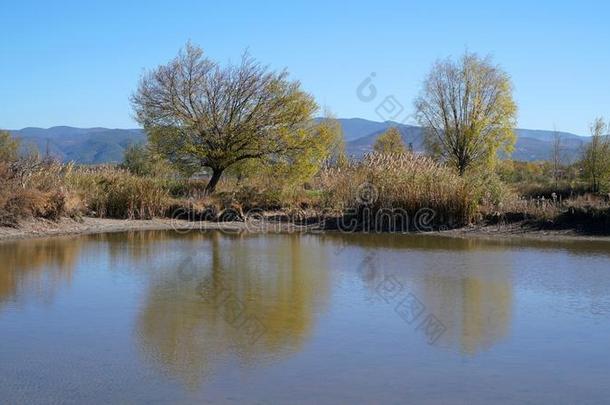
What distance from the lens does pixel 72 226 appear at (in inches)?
774

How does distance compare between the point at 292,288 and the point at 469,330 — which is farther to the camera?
the point at 292,288

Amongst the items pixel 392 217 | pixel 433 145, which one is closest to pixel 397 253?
pixel 392 217

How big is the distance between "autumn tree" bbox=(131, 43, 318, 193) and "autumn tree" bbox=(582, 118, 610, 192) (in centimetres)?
1324

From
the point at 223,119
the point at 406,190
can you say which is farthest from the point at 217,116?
the point at 406,190

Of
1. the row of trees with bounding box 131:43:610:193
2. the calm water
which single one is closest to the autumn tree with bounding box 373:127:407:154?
the row of trees with bounding box 131:43:610:193

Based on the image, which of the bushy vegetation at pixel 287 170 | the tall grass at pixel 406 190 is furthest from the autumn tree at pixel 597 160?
the tall grass at pixel 406 190

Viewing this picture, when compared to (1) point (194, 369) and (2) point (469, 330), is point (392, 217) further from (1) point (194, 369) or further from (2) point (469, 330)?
(1) point (194, 369)

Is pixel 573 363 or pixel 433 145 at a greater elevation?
pixel 433 145

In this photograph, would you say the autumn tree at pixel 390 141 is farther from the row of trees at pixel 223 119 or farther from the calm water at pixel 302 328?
the calm water at pixel 302 328

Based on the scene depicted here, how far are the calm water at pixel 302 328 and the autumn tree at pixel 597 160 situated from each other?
18071mm

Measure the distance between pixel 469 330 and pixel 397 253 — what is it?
23.3 feet

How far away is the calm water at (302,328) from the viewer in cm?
626

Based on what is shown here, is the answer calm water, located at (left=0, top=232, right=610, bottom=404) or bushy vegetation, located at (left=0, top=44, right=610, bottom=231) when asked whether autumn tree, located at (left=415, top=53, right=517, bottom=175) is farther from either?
calm water, located at (left=0, top=232, right=610, bottom=404)

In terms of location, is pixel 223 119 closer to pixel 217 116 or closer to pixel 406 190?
pixel 217 116
